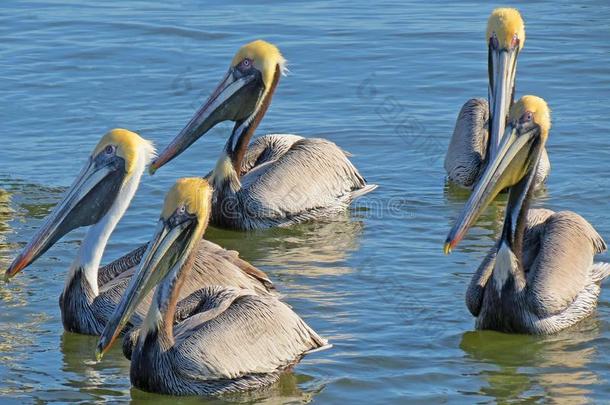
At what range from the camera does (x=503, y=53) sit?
377 inches

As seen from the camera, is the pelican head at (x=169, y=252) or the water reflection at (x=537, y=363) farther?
the water reflection at (x=537, y=363)

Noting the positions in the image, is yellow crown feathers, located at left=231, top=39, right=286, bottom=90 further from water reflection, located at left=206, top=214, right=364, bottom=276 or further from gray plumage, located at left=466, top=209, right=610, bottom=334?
gray plumage, located at left=466, top=209, right=610, bottom=334

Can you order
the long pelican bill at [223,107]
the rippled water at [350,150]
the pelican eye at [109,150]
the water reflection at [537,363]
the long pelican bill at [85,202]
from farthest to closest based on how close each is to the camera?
the long pelican bill at [223,107]
the pelican eye at [109,150]
the long pelican bill at [85,202]
the rippled water at [350,150]
the water reflection at [537,363]

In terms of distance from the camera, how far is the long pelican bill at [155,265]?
6.52 metres

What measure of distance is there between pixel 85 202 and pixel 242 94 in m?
2.35

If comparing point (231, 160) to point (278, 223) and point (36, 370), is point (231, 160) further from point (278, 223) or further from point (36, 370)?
point (36, 370)

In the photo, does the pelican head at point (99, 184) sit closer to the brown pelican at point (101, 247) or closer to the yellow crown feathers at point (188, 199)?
the brown pelican at point (101, 247)

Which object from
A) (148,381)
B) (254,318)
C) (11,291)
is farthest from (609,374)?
(11,291)

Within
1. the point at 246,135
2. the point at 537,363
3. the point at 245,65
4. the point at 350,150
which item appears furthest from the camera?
the point at 350,150

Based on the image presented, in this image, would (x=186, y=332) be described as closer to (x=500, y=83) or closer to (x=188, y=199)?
(x=188, y=199)

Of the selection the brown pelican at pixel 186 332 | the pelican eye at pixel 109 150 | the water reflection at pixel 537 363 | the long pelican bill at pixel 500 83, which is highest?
the long pelican bill at pixel 500 83

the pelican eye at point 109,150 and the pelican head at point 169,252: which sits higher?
the pelican eye at point 109,150

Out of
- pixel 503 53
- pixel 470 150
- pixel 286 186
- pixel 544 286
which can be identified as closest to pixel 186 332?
pixel 544 286

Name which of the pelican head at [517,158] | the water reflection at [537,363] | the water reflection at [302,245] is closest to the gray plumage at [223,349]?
the water reflection at [537,363]
